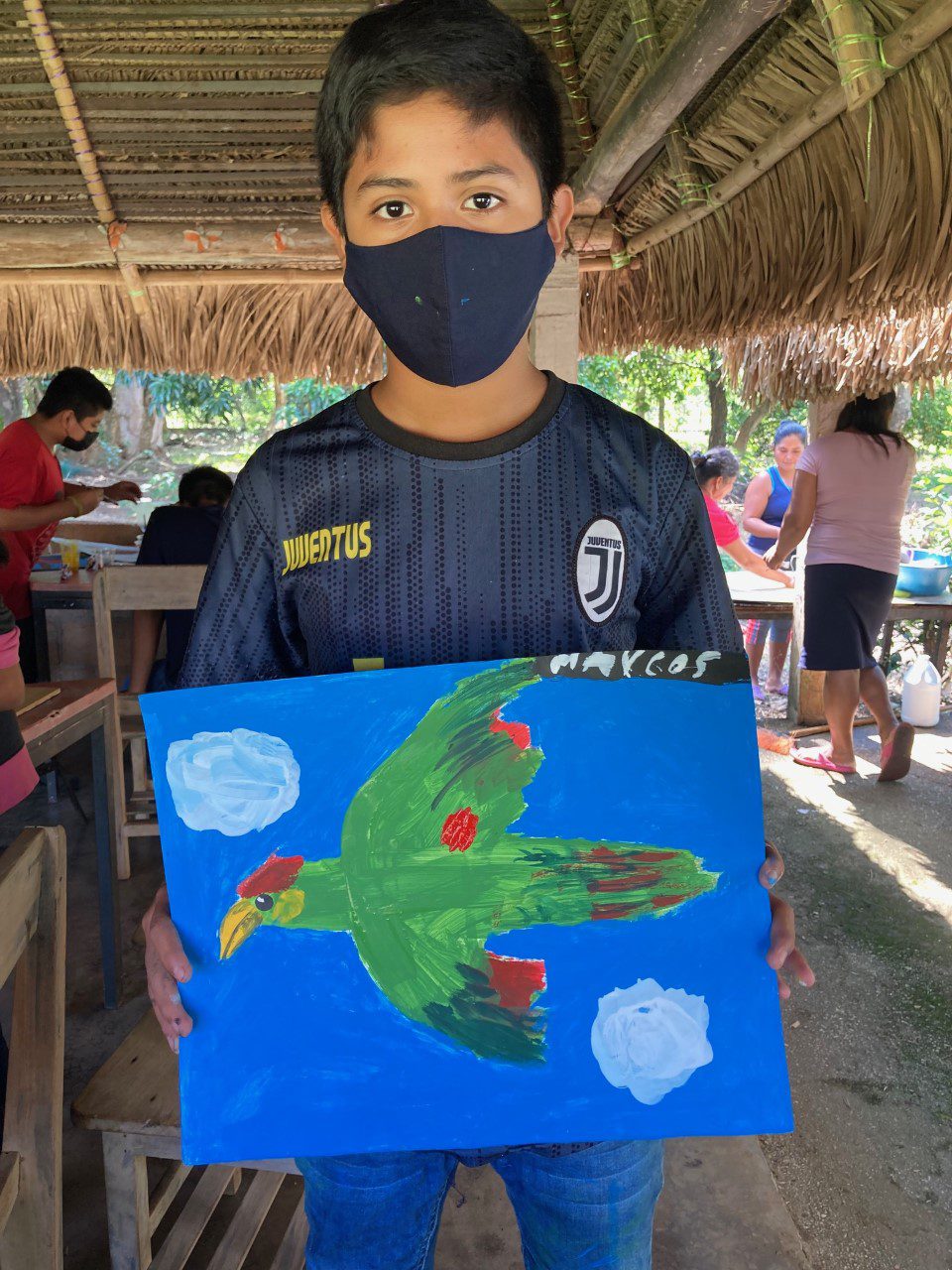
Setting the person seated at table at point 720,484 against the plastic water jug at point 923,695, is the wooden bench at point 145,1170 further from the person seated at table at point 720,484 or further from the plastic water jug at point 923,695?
the plastic water jug at point 923,695

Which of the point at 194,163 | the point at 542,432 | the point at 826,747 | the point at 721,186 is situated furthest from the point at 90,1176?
the point at 826,747

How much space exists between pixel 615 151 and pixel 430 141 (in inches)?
64.4

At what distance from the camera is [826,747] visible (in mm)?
5305

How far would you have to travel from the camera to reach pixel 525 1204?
1053 mm

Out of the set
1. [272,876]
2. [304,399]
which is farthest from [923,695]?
[304,399]

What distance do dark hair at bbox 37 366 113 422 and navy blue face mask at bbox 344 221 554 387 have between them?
3.67 meters

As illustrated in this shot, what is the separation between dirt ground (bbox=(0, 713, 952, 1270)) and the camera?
210cm

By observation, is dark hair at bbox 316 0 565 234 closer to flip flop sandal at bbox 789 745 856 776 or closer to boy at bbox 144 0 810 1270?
boy at bbox 144 0 810 1270

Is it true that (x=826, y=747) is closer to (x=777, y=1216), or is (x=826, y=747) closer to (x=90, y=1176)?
(x=777, y=1216)

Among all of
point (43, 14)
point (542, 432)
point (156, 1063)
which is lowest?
point (156, 1063)

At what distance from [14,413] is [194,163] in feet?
54.1

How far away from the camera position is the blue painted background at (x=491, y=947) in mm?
928

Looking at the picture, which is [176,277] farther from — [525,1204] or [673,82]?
[525,1204]

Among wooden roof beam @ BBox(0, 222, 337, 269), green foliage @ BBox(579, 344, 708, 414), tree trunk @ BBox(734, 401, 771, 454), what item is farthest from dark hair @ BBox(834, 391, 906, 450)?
tree trunk @ BBox(734, 401, 771, 454)
